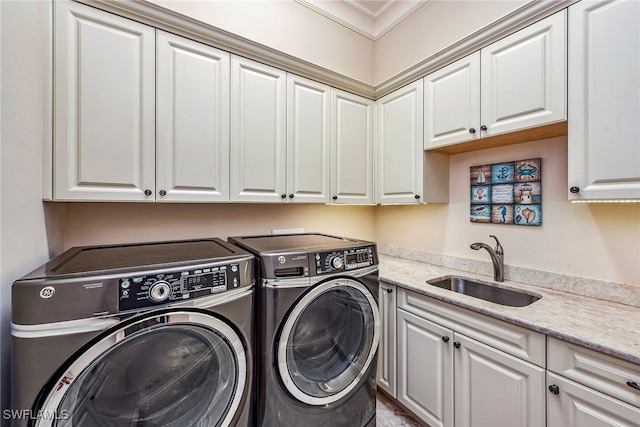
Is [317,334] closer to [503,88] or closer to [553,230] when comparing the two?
[553,230]

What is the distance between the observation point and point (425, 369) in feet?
5.40

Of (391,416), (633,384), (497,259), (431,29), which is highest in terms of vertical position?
(431,29)

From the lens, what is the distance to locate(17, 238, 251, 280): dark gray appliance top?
0.90 metres

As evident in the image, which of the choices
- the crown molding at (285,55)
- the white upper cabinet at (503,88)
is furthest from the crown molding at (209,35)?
the white upper cabinet at (503,88)

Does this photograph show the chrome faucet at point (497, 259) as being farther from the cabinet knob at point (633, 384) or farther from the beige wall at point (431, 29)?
the beige wall at point (431, 29)

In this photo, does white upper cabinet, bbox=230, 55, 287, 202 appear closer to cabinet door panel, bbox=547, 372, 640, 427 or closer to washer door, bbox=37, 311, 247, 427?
washer door, bbox=37, 311, 247, 427

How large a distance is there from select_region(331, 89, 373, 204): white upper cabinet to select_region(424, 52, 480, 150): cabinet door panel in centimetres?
53

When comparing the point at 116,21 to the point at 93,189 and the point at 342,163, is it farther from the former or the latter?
the point at 342,163

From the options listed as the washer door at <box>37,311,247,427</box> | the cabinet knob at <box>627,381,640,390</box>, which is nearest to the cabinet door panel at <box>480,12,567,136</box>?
the cabinet knob at <box>627,381,640,390</box>

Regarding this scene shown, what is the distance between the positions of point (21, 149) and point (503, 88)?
7.53 feet

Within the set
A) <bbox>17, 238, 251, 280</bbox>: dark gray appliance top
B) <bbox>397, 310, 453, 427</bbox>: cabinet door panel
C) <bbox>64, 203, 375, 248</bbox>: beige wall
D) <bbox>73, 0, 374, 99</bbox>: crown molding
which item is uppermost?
<bbox>73, 0, 374, 99</bbox>: crown molding

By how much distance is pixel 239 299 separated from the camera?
3.57ft

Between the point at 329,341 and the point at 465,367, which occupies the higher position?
the point at 329,341

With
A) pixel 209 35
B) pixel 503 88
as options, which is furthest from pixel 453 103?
pixel 209 35
